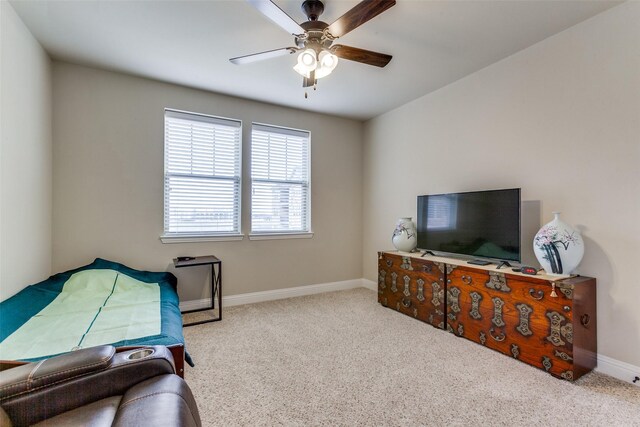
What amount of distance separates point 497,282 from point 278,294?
2.56 m

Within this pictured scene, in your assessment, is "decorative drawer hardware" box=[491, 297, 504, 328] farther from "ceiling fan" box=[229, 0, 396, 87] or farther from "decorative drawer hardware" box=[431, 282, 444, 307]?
"ceiling fan" box=[229, 0, 396, 87]

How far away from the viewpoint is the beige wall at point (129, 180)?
291 cm

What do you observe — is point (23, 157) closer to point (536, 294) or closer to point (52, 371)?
point (52, 371)

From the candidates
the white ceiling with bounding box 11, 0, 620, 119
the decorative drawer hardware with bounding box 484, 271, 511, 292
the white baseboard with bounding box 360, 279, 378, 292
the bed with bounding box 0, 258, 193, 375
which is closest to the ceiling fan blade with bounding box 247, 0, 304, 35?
the white ceiling with bounding box 11, 0, 620, 119

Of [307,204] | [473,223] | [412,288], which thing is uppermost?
[307,204]

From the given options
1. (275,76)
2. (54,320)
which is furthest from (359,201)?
(54,320)

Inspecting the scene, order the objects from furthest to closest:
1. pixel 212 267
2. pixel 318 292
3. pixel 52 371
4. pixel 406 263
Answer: pixel 318 292
pixel 212 267
pixel 406 263
pixel 52 371

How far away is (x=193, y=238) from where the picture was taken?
3428mm

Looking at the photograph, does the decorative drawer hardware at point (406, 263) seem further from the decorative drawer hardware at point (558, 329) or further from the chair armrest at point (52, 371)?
the chair armrest at point (52, 371)

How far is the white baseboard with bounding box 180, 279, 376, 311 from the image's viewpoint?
3452 mm

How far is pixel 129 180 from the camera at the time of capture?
316cm

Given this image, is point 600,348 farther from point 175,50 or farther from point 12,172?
point 12,172

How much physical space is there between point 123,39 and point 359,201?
3.36 m

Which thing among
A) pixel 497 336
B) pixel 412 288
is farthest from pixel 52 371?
pixel 412 288
